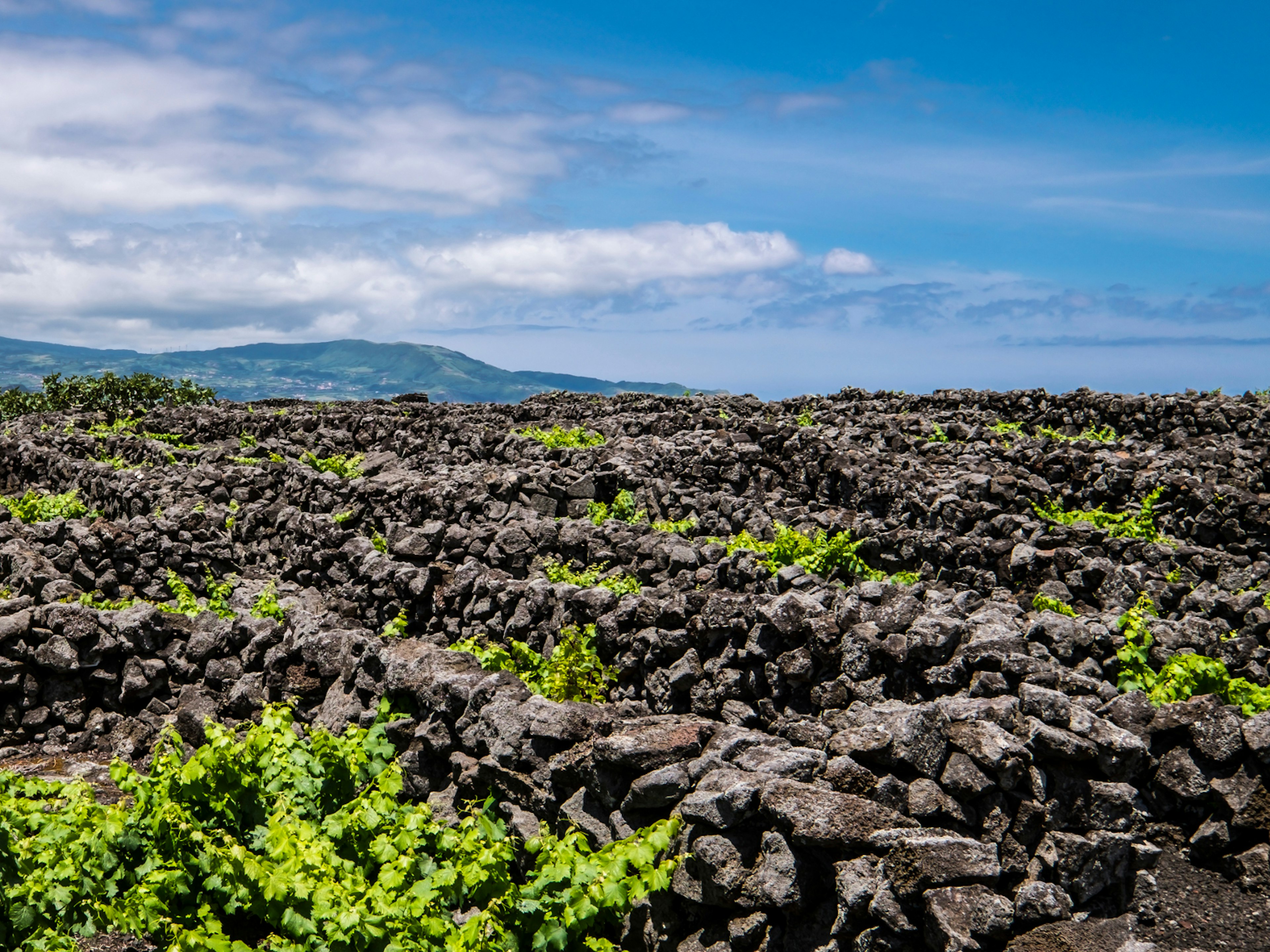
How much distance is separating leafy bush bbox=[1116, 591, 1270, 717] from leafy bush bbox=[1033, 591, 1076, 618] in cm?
128

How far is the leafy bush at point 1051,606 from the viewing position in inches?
463

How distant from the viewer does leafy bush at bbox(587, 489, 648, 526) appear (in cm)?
1764

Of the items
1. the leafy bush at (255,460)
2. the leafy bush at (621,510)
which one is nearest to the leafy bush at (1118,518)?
the leafy bush at (621,510)

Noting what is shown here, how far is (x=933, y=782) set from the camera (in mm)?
6766

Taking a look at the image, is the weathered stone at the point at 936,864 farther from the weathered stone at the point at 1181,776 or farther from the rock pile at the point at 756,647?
the weathered stone at the point at 1181,776

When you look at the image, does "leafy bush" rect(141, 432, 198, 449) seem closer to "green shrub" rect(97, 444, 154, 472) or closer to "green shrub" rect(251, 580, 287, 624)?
"green shrub" rect(97, 444, 154, 472)

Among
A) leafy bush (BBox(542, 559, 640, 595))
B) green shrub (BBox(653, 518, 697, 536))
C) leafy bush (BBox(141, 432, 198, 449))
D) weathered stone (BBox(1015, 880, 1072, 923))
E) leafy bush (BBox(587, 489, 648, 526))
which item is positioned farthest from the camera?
leafy bush (BBox(141, 432, 198, 449))

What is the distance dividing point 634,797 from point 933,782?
2.13 m

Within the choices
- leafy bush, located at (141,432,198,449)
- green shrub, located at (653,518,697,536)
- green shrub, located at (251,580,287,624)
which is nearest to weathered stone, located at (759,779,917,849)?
green shrub, located at (251,580,287,624)

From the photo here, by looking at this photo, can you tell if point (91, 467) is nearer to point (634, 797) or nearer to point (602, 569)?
point (602, 569)

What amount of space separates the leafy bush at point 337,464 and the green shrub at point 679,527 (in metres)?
7.98

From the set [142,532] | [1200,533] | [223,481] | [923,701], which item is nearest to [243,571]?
[142,532]

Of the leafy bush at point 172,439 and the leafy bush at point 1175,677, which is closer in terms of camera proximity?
the leafy bush at point 1175,677

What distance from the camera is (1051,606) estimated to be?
39.2 ft
